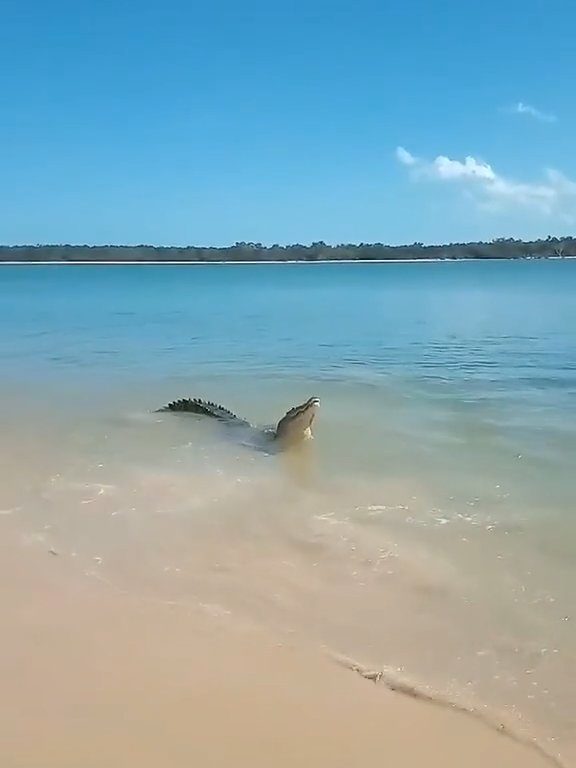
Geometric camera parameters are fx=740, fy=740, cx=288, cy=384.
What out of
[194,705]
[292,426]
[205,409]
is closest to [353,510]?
[292,426]

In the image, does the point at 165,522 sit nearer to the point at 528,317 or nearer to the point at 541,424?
the point at 541,424

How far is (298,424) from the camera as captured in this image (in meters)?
9.84

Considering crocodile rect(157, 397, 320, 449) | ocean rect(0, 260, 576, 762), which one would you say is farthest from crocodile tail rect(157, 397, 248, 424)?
ocean rect(0, 260, 576, 762)

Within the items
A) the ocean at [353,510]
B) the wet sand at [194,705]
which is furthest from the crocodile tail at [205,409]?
the wet sand at [194,705]

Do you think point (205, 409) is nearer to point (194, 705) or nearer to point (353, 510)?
point (353, 510)

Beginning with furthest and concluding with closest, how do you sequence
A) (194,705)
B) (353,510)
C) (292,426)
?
(292,426), (353,510), (194,705)

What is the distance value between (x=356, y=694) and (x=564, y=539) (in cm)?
297

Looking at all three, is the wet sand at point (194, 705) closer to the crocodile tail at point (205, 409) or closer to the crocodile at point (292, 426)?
the crocodile at point (292, 426)

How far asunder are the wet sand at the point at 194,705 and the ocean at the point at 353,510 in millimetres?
239

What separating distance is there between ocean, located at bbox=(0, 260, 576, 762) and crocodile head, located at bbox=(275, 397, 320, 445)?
312 millimetres

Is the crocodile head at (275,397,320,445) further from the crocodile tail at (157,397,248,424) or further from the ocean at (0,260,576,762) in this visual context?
the crocodile tail at (157,397,248,424)

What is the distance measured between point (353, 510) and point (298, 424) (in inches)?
125

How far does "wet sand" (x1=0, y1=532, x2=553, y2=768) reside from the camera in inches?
128

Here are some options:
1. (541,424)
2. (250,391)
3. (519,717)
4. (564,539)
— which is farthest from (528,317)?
(519,717)
